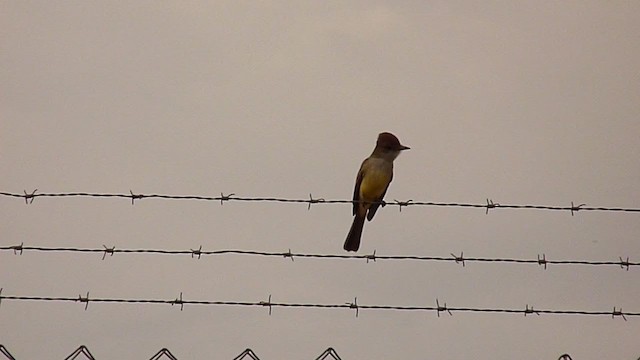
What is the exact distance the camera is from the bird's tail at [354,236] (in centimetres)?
1141

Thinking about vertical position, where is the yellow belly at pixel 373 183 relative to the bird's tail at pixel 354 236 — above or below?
above

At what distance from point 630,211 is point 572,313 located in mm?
1145

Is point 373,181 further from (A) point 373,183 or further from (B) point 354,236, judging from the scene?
(B) point 354,236

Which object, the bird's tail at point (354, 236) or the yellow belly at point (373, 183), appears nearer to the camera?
the bird's tail at point (354, 236)

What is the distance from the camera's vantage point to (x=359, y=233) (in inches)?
452

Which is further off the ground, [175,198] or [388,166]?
[388,166]

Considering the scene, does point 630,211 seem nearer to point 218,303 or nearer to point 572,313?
point 572,313

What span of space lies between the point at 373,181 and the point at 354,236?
0.60 meters

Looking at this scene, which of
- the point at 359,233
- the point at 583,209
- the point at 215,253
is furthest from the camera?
the point at 359,233

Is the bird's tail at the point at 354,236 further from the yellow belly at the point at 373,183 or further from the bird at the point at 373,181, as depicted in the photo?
the yellow belly at the point at 373,183

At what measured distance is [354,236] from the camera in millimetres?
11438

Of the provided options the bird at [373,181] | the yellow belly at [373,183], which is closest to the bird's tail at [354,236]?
the bird at [373,181]

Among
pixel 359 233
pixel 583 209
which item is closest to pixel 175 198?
pixel 583 209

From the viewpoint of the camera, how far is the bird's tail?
1141cm
